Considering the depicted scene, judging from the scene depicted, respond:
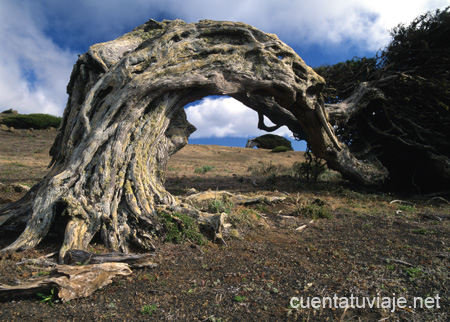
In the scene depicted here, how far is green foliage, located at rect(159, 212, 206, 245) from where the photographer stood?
5.09 meters

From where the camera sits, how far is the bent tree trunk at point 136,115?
4.85m

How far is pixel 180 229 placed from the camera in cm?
525

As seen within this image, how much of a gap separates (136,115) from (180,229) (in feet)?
8.07

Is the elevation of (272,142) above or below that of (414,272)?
above

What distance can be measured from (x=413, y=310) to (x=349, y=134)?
9522 mm

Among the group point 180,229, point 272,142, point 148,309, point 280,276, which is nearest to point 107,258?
point 148,309

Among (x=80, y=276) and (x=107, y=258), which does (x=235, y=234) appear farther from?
(x=80, y=276)

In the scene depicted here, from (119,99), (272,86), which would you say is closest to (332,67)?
(272,86)

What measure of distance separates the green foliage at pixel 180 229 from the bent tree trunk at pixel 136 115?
0.19 meters

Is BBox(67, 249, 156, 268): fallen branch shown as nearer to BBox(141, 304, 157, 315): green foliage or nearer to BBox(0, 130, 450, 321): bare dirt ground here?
BBox(0, 130, 450, 321): bare dirt ground

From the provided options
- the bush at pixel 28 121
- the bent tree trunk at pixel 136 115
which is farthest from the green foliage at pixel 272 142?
the bent tree trunk at pixel 136 115

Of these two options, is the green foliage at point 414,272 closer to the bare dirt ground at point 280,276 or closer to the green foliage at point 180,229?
the bare dirt ground at point 280,276

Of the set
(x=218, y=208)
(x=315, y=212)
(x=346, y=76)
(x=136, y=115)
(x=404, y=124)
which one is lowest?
(x=218, y=208)

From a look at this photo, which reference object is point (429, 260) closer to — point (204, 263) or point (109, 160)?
point (204, 263)
